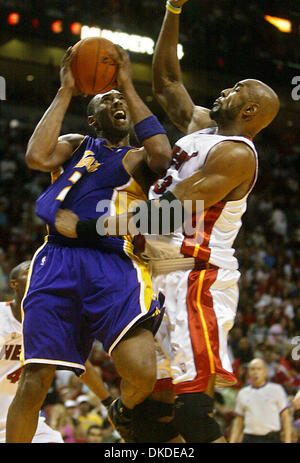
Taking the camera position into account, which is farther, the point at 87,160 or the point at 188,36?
the point at 188,36

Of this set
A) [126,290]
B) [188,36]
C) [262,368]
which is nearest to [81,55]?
[126,290]

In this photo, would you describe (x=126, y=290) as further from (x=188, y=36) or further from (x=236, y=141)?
(x=188, y=36)

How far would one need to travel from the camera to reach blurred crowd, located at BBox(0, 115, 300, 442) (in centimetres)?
692

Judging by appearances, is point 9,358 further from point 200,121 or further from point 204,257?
point 200,121

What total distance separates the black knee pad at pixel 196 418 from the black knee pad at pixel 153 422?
14 centimetres

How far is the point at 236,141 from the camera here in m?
3.10

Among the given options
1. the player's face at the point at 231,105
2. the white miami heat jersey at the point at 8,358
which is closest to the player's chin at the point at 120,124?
the player's face at the point at 231,105

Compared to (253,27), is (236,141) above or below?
below

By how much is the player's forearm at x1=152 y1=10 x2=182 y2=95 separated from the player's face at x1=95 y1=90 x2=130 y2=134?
442 mm

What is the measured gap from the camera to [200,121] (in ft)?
12.0

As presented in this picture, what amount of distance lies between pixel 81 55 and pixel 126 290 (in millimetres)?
1169

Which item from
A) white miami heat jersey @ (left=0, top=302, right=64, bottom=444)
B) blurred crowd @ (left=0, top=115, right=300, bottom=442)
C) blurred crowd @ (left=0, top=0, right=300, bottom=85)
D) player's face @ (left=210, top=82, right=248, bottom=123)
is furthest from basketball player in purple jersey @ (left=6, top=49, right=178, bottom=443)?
blurred crowd @ (left=0, top=0, right=300, bottom=85)

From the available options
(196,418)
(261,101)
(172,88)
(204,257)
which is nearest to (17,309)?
(204,257)

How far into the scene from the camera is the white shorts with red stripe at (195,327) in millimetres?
2914
